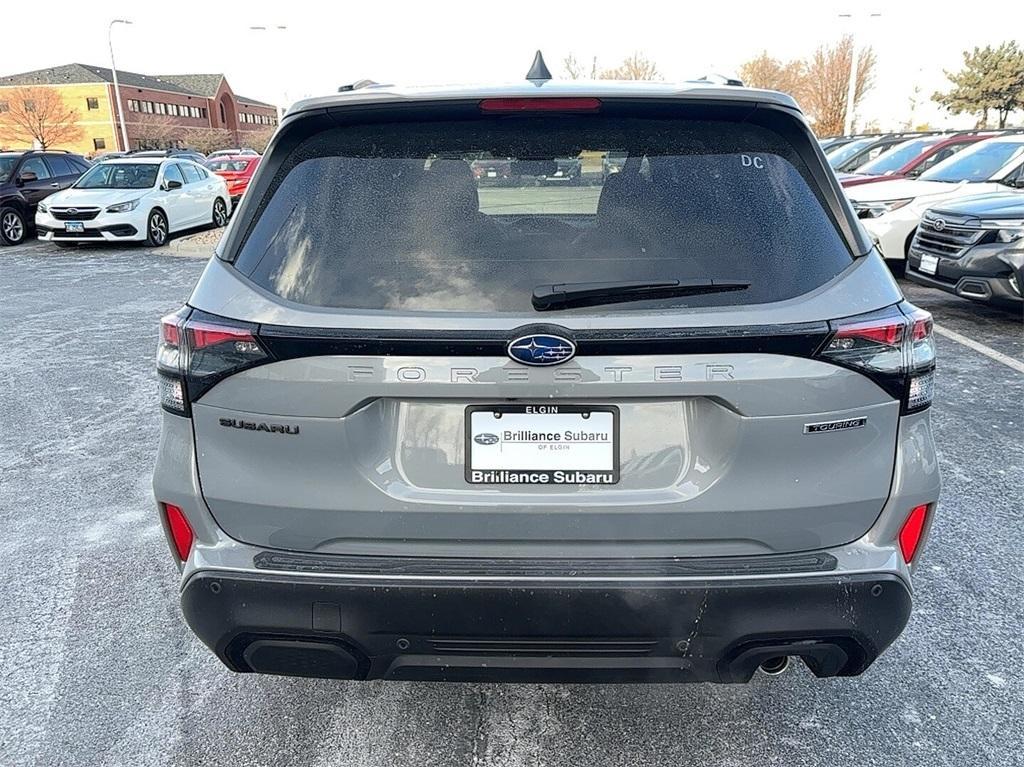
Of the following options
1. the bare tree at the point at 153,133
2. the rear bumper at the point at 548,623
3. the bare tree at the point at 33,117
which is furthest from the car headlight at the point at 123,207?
the bare tree at the point at 33,117

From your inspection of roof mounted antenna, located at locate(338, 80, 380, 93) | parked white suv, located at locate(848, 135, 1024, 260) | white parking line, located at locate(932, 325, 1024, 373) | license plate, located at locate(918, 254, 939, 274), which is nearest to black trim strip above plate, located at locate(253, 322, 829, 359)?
roof mounted antenna, located at locate(338, 80, 380, 93)

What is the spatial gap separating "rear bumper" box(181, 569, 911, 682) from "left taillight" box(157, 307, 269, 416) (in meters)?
0.47

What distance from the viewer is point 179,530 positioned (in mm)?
2117

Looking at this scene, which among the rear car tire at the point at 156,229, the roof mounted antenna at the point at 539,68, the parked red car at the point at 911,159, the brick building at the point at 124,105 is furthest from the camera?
the brick building at the point at 124,105

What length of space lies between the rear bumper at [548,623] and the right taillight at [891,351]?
0.47 metres

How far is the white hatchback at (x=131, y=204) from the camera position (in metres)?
15.0

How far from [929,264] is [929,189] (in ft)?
8.96

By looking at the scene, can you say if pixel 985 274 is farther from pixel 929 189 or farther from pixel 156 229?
pixel 156 229

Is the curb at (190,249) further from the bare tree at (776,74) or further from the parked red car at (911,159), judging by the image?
the bare tree at (776,74)

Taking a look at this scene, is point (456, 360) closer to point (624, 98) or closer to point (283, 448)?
point (283, 448)

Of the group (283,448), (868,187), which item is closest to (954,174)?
(868,187)

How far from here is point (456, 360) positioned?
6.10ft

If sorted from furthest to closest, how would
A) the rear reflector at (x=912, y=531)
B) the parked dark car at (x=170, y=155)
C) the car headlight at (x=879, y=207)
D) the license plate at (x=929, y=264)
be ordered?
the parked dark car at (x=170, y=155), the car headlight at (x=879, y=207), the license plate at (x=929, y=264), the rear reflector at (x=912, y=531)

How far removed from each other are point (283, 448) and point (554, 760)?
1.26 meters
